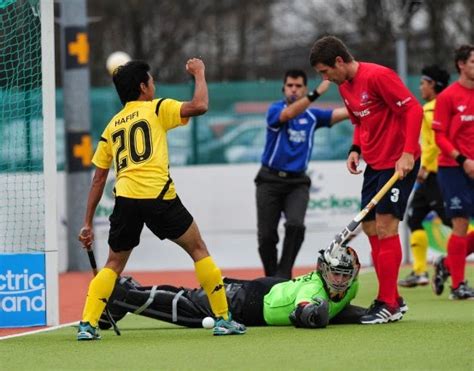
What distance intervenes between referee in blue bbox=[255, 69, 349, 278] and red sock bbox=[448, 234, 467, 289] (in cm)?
157

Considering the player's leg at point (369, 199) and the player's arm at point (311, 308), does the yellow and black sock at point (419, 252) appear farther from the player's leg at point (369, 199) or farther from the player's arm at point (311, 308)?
the player's arm at point (311, 308)

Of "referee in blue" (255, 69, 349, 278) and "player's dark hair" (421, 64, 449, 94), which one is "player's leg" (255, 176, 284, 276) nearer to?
"referee in blue" (255, 69, 349, 278)

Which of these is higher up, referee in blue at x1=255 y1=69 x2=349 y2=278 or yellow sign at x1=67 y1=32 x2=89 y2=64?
yellow sign at x1=67 y1=32 x2=89 y2=64

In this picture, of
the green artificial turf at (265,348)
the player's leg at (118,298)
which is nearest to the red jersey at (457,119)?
the green artificial turf at (265,348)

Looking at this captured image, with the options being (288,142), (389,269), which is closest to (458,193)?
(288,142)

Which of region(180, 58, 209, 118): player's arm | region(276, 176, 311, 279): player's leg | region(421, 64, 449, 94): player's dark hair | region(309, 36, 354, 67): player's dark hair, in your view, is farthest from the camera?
region(421, 64, 449, 94): player's dark hair

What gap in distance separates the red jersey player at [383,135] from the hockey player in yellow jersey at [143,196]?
4.00 feet

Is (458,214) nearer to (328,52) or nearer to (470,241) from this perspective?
(470,241)

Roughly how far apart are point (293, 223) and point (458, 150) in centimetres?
183

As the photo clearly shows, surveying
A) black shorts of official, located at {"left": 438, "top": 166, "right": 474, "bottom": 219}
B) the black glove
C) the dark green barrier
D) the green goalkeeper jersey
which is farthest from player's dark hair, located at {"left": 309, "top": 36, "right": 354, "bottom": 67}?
the dark green barrier

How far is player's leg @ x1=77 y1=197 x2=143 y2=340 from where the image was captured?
30.9 ft

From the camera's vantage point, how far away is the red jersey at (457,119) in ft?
39.4

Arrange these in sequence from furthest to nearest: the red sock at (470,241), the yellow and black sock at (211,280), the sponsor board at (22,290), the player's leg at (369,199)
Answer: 1. the red sock at (470,241)
2. the sponsor board at (22,290)
3. the player's leg at (369,199)
4. the yellow and black sock at (211,280)

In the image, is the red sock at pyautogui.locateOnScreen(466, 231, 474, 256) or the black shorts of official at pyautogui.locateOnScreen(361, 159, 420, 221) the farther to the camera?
the red sock at pyautogui.locateOnScreen(466, 231, 474, 256)
